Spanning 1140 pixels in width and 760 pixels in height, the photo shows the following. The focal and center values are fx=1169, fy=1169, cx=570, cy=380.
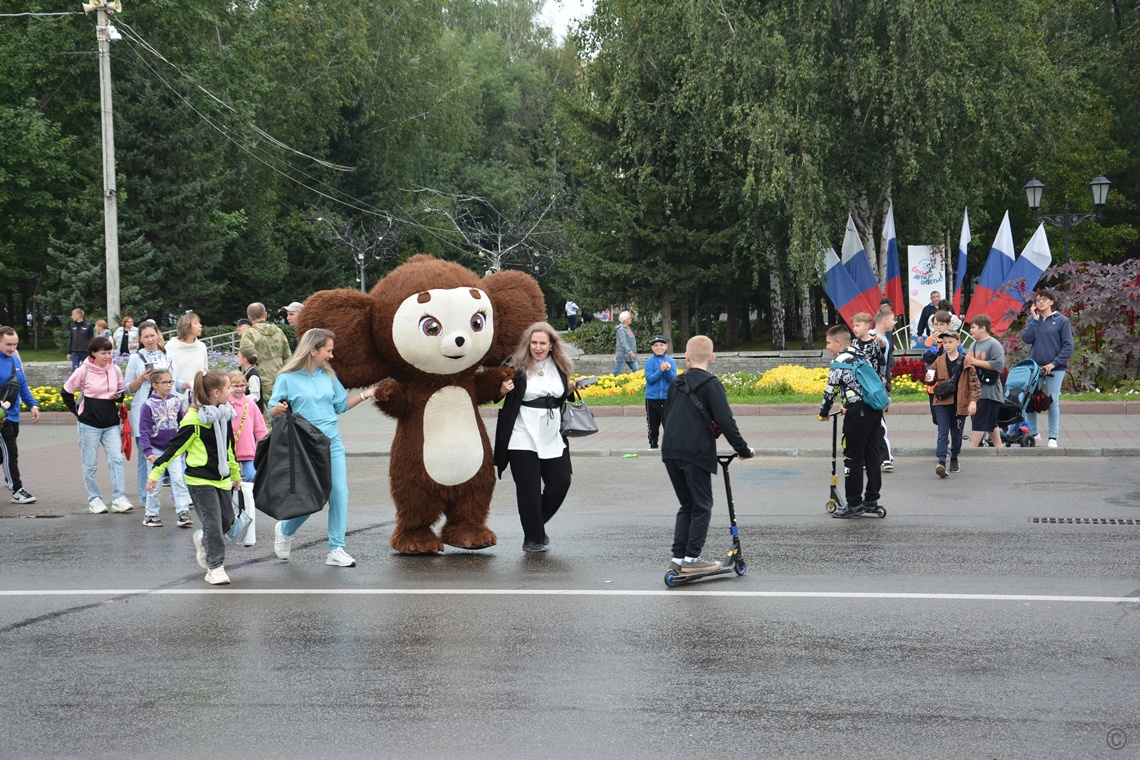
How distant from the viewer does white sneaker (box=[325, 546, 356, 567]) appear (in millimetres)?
8375

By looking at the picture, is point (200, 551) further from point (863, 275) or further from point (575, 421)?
point (863, 275)

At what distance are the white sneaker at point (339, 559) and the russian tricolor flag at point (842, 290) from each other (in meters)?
17.3

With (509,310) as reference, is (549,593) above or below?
below

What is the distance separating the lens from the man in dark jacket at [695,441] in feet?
24.4

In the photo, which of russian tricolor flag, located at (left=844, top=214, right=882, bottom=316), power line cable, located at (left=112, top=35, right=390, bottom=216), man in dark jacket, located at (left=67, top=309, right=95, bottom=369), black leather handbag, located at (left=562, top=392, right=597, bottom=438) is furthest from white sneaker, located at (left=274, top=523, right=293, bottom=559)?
power line cable, located at (left=112, top=35, right=390, bottom=216)

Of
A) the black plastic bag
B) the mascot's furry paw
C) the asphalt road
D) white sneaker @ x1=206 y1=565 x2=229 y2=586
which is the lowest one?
the asphalt road

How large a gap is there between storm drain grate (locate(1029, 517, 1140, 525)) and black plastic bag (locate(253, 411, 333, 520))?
574 cm

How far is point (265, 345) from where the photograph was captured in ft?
38.0

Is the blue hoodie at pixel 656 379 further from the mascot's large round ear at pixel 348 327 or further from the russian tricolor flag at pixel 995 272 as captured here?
the russian tricolor flag at pixel 995 272

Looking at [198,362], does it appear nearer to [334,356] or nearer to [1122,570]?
[334,356]

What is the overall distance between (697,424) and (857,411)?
2.78 meters

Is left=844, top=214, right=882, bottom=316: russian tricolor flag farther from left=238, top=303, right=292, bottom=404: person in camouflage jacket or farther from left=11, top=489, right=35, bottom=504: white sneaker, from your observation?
left=11, top=489, right=35, bottom=504: white sneaker

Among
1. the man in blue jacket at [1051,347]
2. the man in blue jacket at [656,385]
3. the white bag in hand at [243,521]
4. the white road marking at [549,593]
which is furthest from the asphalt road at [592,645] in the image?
the man in blue jacket at [656,385]

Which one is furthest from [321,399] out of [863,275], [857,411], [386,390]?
[863,275]
